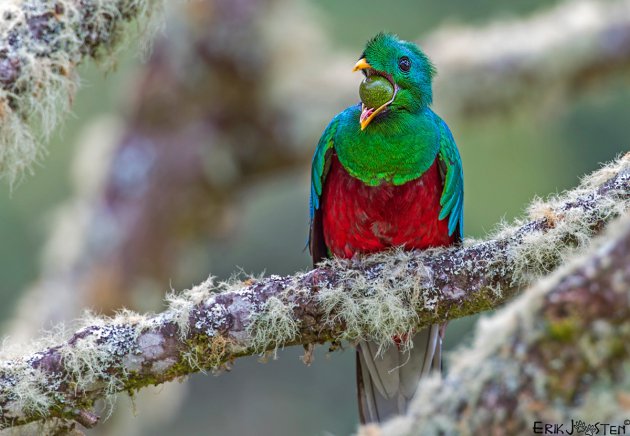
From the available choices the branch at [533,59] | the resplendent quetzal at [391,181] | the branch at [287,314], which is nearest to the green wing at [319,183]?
the resplendent quetzal at [391,181]

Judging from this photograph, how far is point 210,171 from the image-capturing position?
6.93 meters

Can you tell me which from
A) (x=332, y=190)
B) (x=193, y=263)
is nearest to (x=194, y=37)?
(x=193, y=263)

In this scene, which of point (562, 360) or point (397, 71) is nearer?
point (562, 360)

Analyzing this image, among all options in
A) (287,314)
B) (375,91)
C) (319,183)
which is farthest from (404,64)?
(287,314)

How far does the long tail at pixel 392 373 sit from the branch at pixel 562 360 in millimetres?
1709

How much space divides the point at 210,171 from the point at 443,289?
4396mm

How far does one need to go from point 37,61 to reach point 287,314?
120 cm

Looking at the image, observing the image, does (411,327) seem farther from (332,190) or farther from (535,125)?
(535,125)

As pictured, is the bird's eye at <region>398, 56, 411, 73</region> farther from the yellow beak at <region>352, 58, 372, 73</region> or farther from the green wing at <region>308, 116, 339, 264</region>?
the green wing at <region>308, 116, 339, 264</region>

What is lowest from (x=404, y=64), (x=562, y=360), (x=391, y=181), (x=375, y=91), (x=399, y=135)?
(x=562, y=360)

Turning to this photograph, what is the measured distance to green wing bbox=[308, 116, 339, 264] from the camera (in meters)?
3.60

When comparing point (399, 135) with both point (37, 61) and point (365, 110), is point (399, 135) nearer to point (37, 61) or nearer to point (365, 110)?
point (365, 110)

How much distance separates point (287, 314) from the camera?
8.98 feet

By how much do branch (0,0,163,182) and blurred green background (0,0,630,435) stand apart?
8.04 meters
